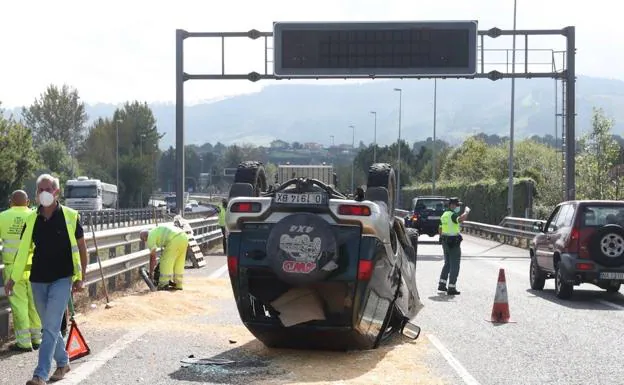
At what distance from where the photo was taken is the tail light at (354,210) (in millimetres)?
9000

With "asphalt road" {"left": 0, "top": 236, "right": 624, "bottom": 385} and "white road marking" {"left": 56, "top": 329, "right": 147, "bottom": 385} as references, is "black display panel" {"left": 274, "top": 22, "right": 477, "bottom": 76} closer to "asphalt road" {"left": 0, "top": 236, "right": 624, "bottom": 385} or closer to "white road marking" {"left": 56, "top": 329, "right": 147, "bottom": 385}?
"asphalt road" {"left": 0, "top": 236, "right": 624, "bottom": 385}

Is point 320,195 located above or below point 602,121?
below

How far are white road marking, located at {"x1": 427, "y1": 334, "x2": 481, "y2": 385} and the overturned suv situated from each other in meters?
0.70

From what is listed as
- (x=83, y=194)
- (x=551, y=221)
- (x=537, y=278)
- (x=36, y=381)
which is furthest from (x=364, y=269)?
(x=83, y=194)

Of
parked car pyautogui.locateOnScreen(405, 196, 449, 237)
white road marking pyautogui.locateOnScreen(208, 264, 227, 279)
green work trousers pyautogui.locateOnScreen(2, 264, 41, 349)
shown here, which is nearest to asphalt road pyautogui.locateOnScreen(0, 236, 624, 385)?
green work trousers pyautogui.locateOnScreen(2, 264, 41, 349)

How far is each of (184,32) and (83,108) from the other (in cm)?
9349

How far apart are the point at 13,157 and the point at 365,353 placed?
55.2 metres

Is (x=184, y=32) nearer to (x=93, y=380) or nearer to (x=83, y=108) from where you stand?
(x=93, y=380)

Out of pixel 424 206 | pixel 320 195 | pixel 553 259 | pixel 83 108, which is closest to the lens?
pixel 320 195

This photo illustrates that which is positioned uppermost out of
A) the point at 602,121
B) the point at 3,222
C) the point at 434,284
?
the point at 602,121

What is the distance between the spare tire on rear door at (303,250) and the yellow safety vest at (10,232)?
267 centimetres

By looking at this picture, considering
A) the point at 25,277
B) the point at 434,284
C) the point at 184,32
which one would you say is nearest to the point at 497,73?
the point at 184,32

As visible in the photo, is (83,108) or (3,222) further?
(83,108)

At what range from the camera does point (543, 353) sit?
391 inches
